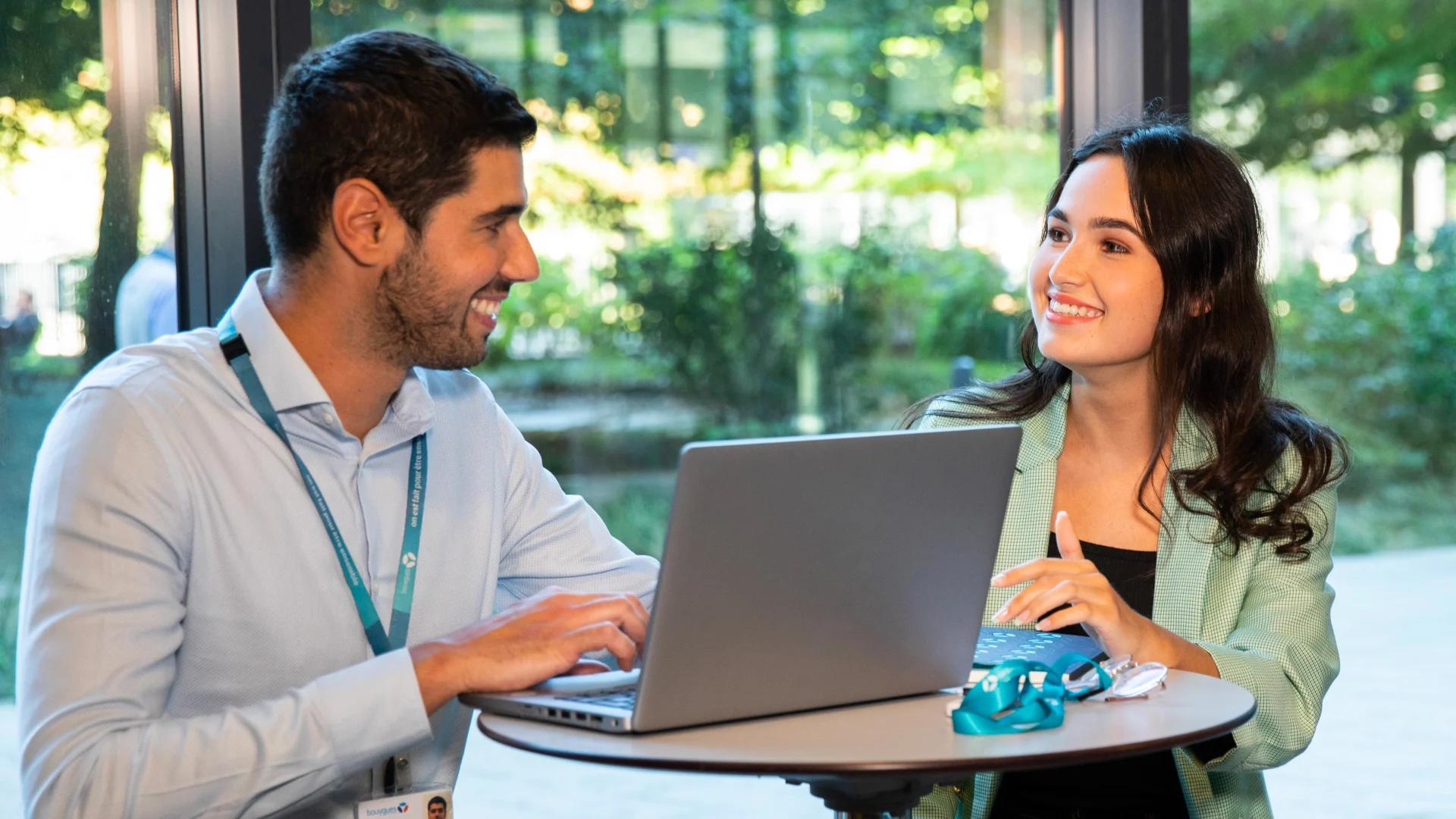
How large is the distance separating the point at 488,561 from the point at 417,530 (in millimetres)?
109

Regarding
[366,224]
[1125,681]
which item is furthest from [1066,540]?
[366,224]

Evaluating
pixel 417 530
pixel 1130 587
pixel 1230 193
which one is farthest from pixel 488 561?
pixel 1230 193

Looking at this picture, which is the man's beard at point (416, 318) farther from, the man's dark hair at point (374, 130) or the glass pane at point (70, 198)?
the glass pane at point (70, 198)

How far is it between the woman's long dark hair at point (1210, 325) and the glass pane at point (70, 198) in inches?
45.9

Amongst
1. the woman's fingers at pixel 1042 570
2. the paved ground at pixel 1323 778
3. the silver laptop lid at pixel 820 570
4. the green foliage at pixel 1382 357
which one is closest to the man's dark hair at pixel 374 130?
the silver laptop lid at pixel 820 570

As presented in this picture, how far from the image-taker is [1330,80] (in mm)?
5559

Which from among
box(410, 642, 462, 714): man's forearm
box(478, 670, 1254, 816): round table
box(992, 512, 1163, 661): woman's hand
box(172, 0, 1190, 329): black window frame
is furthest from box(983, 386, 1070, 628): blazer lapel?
box(172, 0, 1190, 329): black window frame

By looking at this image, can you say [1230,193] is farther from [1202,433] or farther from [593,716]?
[593,716]

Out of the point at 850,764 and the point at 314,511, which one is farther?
the point at 314,511

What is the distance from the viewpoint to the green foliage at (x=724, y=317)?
12.7 ft

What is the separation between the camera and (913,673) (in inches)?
60.1

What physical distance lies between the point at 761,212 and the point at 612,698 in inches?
101

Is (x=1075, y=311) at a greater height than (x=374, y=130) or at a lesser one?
lesser

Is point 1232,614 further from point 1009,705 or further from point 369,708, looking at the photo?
point 369,708
